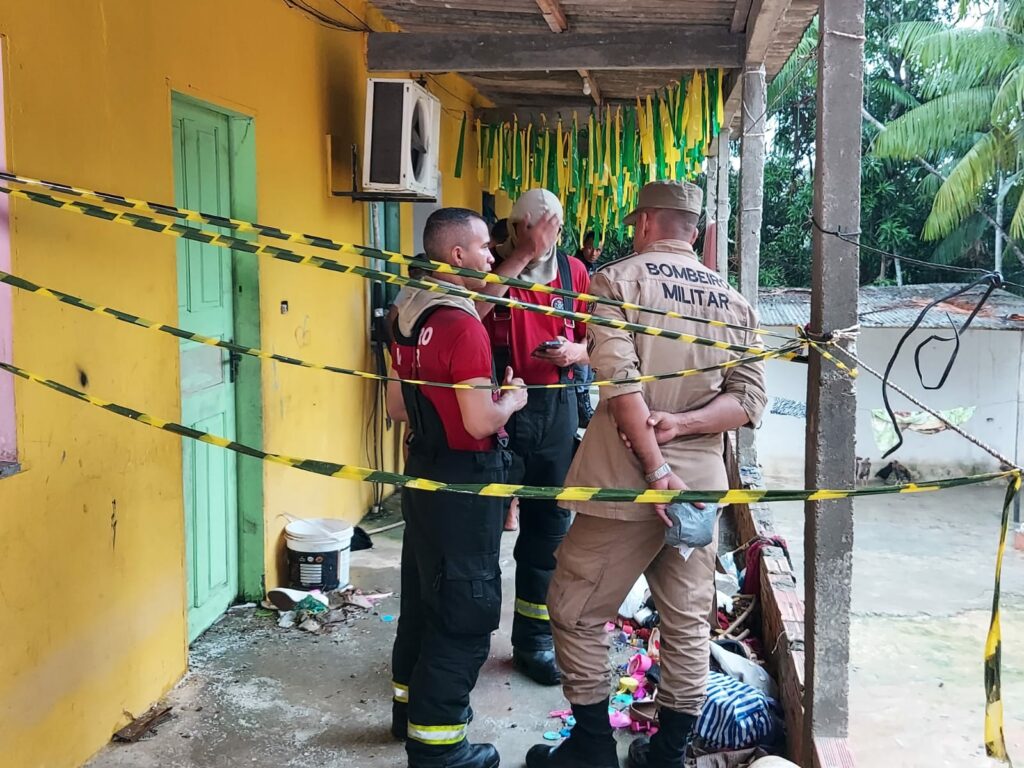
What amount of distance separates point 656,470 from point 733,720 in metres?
1.02

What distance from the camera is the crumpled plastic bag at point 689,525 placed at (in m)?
2.80

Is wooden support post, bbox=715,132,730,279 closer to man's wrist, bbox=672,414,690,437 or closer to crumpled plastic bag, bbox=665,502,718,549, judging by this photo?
man's wrist, bbox=672,414,690,437

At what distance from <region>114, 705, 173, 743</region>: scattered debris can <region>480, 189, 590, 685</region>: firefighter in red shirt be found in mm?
1360

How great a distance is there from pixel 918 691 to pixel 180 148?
4.36 meters

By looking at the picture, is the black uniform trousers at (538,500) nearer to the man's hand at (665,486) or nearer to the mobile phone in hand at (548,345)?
the mobile phone in hand at (548,345)

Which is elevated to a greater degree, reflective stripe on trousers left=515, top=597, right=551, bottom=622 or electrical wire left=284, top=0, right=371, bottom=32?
electrical wire left=284, top=0, right=371, bottom=32

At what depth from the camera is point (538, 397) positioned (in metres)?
3.55

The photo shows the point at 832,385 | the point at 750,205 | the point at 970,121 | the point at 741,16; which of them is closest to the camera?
the point at 832,385

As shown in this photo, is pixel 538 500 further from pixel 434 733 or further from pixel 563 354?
pixel 434 733

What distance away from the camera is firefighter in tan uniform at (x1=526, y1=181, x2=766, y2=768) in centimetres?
287

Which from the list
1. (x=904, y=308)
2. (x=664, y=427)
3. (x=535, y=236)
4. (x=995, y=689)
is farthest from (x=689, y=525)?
(x=904, y=308)

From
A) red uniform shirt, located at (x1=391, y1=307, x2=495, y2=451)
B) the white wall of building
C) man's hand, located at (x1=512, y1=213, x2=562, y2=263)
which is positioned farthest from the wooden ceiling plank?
the white wall of building

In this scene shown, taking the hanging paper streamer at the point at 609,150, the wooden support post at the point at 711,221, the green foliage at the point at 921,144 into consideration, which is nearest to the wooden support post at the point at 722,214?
the wooden support post at the point at 711,221

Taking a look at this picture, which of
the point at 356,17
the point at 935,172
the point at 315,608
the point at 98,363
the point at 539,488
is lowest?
the point at 315,608
